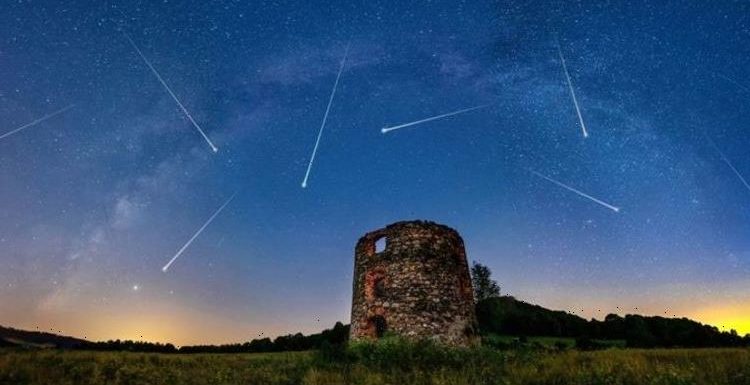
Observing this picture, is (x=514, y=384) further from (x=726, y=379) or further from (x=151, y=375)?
(x=151, y=375)

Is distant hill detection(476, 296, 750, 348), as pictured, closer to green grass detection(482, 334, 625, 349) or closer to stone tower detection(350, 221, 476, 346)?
green grass detection(482, 334, 625, 349)

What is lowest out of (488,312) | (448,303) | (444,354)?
(444,354)

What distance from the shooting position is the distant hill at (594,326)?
40969mm

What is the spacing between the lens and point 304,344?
39281 mm

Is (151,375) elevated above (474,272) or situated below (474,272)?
below

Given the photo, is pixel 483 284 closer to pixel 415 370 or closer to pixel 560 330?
pixel 560 330

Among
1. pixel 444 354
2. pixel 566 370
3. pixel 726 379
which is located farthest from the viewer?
pixel 444 354

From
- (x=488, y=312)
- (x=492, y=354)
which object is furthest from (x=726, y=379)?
(x=488, y=312)

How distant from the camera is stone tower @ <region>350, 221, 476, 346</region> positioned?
15844 millimetres

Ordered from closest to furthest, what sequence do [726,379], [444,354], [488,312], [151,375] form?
[726,379] < [151,375] < [444,354] < [488,312]

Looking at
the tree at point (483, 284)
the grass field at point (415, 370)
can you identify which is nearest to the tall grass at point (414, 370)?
the grass field at point (415, 370)

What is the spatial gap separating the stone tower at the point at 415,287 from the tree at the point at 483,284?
141ft

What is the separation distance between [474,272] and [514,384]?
2250 inches

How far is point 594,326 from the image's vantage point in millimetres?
44625
